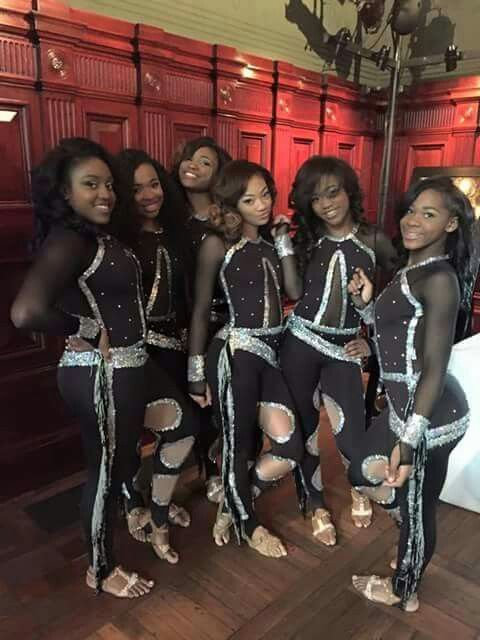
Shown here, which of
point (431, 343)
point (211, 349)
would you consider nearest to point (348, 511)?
point (211, 349)

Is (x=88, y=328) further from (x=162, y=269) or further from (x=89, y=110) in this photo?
(x=89, y=110)

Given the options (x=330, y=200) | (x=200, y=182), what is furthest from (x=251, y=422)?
(x=200, y=182)

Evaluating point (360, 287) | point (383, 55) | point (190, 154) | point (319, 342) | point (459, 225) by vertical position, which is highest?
point (383, 55)

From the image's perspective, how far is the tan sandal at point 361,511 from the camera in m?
2.22

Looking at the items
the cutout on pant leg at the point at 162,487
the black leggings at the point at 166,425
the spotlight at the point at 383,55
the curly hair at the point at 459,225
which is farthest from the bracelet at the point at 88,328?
the spotlight at the point at 383,55

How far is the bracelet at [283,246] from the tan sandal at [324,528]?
3.46 feet

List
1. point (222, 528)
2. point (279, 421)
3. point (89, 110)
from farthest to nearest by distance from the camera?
point (89, 110) < point (222, 528) < point (279, 421)

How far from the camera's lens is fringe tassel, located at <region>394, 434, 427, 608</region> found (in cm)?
151

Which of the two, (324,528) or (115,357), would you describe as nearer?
(115,357)

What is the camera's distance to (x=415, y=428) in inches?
58.4

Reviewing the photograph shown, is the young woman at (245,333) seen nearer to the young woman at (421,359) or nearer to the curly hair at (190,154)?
the curly hair at (190,154)

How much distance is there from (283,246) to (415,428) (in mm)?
798

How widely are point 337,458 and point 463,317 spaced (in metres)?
1.30

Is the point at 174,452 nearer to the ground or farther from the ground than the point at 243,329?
nearer to the ground
